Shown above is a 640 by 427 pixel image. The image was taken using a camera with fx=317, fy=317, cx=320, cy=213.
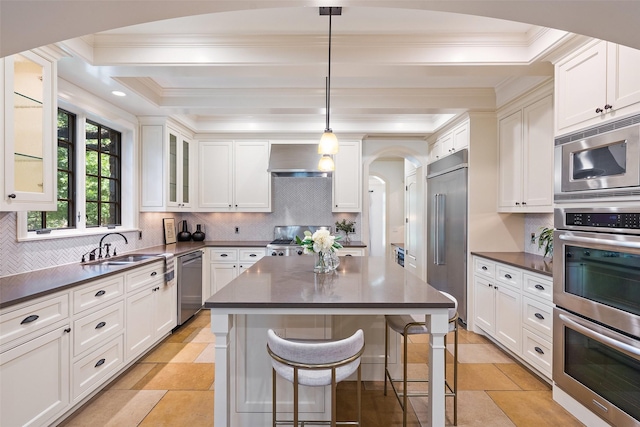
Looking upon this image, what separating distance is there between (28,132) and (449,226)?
425 cm

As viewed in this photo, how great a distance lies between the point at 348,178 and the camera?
16.0 feet

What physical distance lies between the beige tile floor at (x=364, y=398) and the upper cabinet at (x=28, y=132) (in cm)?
154

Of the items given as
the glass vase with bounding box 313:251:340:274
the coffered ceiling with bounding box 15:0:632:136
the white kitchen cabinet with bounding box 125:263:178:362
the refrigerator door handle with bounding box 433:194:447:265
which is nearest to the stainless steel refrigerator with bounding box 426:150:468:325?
the refrigerator door handle with bounding box 433:194:447:265

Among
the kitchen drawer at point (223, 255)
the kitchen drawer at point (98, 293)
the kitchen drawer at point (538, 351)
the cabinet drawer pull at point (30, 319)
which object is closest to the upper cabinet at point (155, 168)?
the kitchen drawer at point (223, 255)

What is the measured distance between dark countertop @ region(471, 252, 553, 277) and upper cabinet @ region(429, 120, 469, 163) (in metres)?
1.32

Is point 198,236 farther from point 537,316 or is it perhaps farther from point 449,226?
point 537,316

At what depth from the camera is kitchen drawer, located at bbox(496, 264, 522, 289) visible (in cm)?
284

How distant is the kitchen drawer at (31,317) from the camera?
164 centimetres

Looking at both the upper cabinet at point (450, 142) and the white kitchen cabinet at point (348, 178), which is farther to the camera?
the white kitchen cabinet at point (348, 178)

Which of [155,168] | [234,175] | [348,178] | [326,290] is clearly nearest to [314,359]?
[326,290]

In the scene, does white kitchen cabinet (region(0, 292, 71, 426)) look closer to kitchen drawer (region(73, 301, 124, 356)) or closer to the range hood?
kitchen drawer (region(73, 301, 124, 356))

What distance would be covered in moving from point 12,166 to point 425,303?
2.57 meters

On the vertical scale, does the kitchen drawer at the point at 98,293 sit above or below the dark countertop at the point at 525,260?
below

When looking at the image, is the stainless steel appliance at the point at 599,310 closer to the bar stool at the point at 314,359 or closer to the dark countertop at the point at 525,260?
the dark countertop at the point at 525,260
